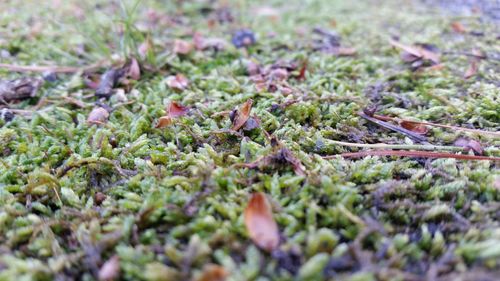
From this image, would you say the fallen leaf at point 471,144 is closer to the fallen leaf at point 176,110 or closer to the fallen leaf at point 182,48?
the fallen leaf at point 176,110

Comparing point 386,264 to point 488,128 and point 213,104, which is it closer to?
point 488,128

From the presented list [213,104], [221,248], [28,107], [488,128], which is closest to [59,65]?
[28,107]

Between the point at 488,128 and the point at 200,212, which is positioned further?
the point at 488,128

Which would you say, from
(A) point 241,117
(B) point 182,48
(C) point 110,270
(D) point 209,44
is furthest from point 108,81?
(C) point 110,270

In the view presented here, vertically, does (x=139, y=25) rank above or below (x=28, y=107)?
above

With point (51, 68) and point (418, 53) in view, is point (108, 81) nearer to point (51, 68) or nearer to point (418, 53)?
point (51, 68)

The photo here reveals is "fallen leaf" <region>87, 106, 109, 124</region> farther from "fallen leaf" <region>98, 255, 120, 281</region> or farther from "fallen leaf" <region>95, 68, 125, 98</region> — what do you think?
"fallen leaf" <region>98, 255, 120, 281</region>

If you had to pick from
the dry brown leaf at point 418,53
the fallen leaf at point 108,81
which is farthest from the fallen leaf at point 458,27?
the fallen leaf at point 108,81
